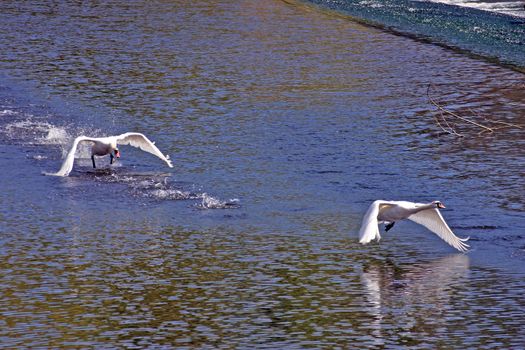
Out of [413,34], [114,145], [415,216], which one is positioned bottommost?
[415,216]

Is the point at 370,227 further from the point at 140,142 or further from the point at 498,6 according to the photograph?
the point at 498,6

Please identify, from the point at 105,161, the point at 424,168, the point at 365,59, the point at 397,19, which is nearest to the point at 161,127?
the point at 105,161

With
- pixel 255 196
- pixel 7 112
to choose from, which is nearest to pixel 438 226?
pixel 255 196

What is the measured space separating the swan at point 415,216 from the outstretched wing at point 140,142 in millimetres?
4574

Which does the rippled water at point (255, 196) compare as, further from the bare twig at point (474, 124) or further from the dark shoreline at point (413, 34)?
the dark shoreline at point (413, 34)

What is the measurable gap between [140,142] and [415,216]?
5222 mm

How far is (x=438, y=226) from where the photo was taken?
1396 centimetres

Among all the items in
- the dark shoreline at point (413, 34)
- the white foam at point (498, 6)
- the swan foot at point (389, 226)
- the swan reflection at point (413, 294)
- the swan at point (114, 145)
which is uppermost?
the white foam at point (498, 6)

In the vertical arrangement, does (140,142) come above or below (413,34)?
below

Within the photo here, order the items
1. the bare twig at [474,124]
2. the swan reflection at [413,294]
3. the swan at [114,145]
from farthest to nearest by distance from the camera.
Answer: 1. the bare twig at [474,124]
2. the swan at [114,145]
3. the swan reflection at [413,294]

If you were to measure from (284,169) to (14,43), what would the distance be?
1411 centimetres

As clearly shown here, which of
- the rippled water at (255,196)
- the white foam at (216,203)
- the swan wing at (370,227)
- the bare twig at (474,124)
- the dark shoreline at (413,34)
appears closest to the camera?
→ the rippled water at (255,196)

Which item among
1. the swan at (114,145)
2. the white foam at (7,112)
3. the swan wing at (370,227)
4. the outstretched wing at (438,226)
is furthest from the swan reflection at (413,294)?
the white foam at (7,112)

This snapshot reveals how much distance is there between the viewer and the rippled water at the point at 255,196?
38.5ft
